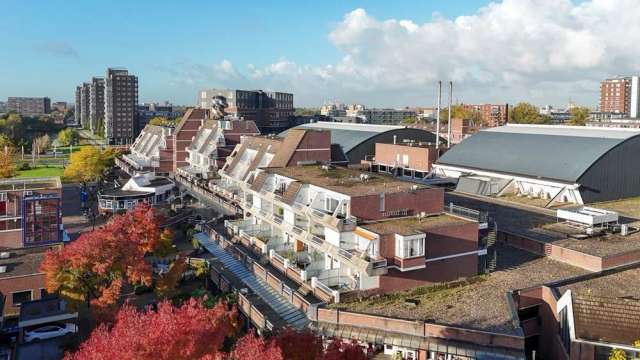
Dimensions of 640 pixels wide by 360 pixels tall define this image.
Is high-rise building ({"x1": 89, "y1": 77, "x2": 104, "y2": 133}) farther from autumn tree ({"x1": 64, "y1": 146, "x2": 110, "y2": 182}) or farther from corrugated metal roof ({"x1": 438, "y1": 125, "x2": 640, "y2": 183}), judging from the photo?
corrugated metal roof ({"x1": 438, "y1": 125, "x2": 640, "y2": 183})

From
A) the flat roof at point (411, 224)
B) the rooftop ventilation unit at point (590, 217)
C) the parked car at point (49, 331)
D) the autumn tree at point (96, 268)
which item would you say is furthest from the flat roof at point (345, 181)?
the parked car at point (49, 331)

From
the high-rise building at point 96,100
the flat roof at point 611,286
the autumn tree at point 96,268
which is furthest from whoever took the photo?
the high-rise building at point 96,100

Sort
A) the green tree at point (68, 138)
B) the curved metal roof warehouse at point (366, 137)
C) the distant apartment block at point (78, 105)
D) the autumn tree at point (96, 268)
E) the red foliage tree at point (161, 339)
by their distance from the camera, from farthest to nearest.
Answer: the distant apartment block at point (78, 105), the green tree at point (68, 138), the curved metal roof warehouse at point (366, 137), the autumn tree at point (96, 268), the red foliage tree at point (161, 339)

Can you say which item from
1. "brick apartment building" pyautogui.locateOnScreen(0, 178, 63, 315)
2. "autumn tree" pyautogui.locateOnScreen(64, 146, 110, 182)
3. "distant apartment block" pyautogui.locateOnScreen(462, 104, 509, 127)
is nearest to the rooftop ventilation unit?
"brick apartment building" pyautogui.locateOnScreen(0, 178, 63, 315)

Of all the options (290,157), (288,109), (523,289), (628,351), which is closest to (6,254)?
(290,157)

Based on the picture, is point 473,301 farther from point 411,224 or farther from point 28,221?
point 28,221

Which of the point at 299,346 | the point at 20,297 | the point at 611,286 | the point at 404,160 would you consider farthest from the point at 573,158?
the point at 20,297

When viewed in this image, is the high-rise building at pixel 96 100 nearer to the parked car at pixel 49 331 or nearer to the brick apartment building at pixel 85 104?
the brick apartment building at pixel 85 104

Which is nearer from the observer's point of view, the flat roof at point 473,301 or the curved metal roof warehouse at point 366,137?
the flat roof at point 473,301
